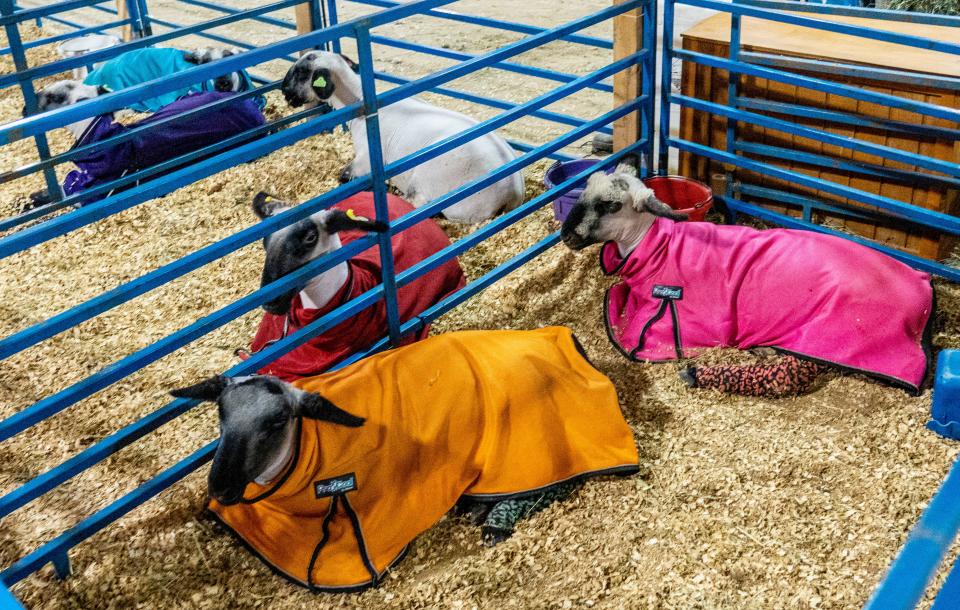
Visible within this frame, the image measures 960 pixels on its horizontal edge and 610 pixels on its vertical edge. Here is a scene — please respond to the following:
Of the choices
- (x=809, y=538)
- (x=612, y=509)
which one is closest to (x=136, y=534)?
(x=612, y=509)

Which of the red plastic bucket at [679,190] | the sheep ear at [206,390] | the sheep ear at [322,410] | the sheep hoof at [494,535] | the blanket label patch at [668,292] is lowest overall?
the sheep hoof at [494,535]

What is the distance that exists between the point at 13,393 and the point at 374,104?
268 cm

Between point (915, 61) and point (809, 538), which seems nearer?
point (809, 538)

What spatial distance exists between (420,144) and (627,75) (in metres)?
1.64

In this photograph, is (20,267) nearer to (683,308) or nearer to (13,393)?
(13,393)

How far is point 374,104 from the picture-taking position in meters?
3.80

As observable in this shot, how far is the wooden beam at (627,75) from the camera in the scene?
543 cm

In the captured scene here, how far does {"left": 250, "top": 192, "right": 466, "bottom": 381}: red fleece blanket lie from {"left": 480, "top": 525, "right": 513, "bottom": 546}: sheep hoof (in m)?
1.11

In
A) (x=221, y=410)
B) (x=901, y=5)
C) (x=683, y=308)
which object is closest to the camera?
(x=221, y=410)

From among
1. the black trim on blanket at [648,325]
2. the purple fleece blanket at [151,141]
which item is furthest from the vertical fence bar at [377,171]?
the purple fleece blanket at [151,141]

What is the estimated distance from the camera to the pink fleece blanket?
14.6 ft

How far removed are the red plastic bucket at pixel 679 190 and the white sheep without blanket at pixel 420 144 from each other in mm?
995

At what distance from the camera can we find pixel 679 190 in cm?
581

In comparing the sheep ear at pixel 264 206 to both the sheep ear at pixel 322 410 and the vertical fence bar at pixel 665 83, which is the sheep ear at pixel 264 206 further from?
the vertical fence bar at pixel 665 83
